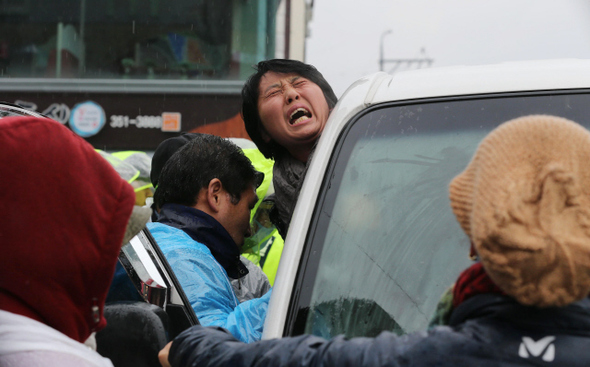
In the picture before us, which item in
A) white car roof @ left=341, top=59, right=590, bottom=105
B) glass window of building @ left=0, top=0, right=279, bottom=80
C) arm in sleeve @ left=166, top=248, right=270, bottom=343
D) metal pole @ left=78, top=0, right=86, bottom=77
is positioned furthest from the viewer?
metal pole @ left=78, top=0, right=86, bottom=77

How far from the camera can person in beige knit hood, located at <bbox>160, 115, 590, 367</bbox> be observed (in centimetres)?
103

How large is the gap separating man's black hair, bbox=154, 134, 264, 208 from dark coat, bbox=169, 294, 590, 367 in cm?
170

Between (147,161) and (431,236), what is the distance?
15.6ft

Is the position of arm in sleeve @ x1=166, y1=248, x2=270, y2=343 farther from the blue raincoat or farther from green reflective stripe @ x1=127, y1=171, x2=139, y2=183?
green reflective stripe @ x1=127, y1=171, x2=139, y2=183

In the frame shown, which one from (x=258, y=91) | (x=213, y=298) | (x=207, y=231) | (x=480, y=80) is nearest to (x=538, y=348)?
(x=480, y=80)

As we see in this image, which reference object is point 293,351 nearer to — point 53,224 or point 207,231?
point 53,224

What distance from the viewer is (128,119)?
1326cm

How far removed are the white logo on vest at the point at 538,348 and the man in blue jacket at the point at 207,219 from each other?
116 centimetres

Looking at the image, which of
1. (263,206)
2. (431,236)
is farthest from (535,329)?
(263,206)

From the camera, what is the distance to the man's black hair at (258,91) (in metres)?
2.74

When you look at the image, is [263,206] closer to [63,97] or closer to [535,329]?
[535,329]

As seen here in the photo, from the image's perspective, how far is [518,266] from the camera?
3.40ft

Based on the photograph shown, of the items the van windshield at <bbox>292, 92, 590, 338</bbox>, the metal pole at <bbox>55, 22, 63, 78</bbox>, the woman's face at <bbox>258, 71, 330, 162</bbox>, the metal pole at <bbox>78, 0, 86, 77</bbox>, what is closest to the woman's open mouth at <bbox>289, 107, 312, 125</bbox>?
the woman's face at <bbox>258, 71, 330, 162</bbox>

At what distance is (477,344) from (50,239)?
0.77 m
